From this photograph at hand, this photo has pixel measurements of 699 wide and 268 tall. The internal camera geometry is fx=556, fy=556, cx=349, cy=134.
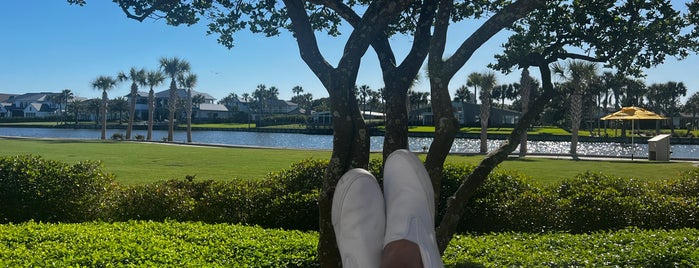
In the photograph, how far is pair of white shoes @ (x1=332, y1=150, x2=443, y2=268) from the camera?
2695 mm

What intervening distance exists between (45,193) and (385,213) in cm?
640

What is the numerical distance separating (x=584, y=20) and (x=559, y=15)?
31cm

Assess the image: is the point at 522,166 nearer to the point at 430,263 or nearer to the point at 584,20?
the point at 584,20

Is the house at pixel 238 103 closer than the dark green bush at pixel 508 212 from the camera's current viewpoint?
No

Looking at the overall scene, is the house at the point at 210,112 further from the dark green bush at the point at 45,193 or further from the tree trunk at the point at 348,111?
the tree trunk at the point at 348,111

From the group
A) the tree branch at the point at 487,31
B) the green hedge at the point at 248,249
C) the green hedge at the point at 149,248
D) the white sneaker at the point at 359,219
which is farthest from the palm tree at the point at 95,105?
the white sneaker at the point at 359,219

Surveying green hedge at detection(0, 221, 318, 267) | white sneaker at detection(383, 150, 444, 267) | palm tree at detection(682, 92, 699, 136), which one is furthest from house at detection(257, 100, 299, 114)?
white sneaker at detection(383, 150, 444, 267)

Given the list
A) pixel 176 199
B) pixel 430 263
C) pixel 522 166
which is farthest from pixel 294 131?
pixel 430 263

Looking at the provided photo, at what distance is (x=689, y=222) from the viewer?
7426mm

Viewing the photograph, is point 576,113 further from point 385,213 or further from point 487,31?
point 385,213

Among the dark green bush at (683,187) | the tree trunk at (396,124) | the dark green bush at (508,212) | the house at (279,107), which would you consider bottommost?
the dark green bush at (508,212)

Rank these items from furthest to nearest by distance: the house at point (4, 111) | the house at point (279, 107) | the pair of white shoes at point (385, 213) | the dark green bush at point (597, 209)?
the house at point (4, 111)
the house at point (279, 107)
the dark green bush at point (597, 209)
the pair of white shoes at point (385, 213)

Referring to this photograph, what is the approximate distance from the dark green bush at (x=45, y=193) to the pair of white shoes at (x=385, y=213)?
5982 mm

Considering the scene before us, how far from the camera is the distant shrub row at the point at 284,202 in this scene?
7469mm
